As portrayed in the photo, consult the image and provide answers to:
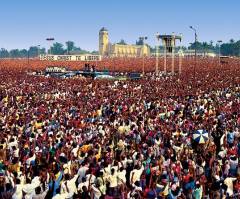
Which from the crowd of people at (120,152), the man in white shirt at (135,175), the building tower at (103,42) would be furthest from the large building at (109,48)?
the man in white shirt at (135,175)

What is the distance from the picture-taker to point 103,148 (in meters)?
12.9

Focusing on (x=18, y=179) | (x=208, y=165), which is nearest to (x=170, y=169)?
(x=208, y=165)

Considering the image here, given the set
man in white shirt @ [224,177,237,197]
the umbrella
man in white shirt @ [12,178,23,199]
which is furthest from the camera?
the umbrella

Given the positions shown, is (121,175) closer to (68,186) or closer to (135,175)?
(135,175)

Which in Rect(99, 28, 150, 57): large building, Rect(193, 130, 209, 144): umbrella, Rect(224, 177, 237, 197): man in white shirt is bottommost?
Rect(224, 177, 237, 197): man in white shirt

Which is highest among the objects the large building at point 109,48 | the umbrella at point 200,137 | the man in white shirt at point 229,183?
the large building at point 109,48

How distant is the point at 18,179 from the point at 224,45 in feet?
626

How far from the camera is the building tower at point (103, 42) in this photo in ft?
570

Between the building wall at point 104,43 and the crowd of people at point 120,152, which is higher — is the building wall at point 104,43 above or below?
above

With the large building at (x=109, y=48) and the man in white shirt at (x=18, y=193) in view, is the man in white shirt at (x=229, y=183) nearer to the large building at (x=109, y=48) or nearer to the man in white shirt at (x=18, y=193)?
the man in white shirt at (x=18, y=193)

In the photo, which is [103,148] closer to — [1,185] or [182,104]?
[1,185]

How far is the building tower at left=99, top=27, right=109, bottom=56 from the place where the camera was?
570 ft

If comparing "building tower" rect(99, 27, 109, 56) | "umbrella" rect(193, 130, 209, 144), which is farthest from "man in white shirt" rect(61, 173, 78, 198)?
"building tower" rect(99, 27, 109, 56)

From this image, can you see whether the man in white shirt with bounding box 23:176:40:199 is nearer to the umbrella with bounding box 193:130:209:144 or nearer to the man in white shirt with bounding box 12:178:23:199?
the man in white shirt with bounding box 12:178:23:199
